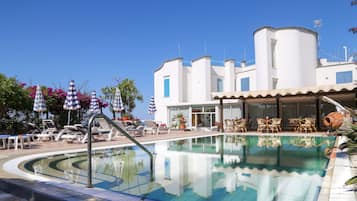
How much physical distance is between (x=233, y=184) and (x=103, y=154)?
5.60 meters

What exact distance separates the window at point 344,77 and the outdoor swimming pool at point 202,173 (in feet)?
49.5

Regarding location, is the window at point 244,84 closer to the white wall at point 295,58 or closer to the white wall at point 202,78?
the white wall at point 202,78

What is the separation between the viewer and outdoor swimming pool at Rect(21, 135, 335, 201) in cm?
503

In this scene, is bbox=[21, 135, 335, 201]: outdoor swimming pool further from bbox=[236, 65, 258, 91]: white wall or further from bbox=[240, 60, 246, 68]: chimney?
bbox=[240, 60, 246, 68]: chimney

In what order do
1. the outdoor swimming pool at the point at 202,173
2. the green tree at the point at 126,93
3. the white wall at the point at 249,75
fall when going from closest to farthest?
the outdoor swimming pool at the point at 202,173 → the white wall at the point at 249,75 → the green tree at the point at 126,93

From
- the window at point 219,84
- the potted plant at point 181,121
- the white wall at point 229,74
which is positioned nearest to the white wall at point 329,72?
the white wall at point 229,74

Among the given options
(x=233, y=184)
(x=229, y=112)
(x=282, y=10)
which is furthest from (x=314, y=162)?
(x=282, y=10)

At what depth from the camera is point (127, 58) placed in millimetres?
31359

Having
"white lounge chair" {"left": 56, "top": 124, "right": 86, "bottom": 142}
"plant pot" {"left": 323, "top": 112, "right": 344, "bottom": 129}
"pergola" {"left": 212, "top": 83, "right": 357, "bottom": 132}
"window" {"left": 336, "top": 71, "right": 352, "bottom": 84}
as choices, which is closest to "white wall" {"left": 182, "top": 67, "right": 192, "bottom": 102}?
"pergola" {"left": 212, "top": 83, "right": 357, "bottom": 132}

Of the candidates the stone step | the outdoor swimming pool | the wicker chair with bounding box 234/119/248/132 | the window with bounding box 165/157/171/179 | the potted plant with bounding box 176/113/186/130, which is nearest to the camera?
the stone step

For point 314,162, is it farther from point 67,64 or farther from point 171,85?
point 67,64

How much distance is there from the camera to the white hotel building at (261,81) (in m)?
20.8

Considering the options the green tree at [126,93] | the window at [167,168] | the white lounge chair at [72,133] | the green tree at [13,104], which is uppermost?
the green tree at [126,93]

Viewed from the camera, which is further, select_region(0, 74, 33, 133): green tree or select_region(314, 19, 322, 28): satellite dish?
select_region(314, 19, 322, 28): satellite dish
